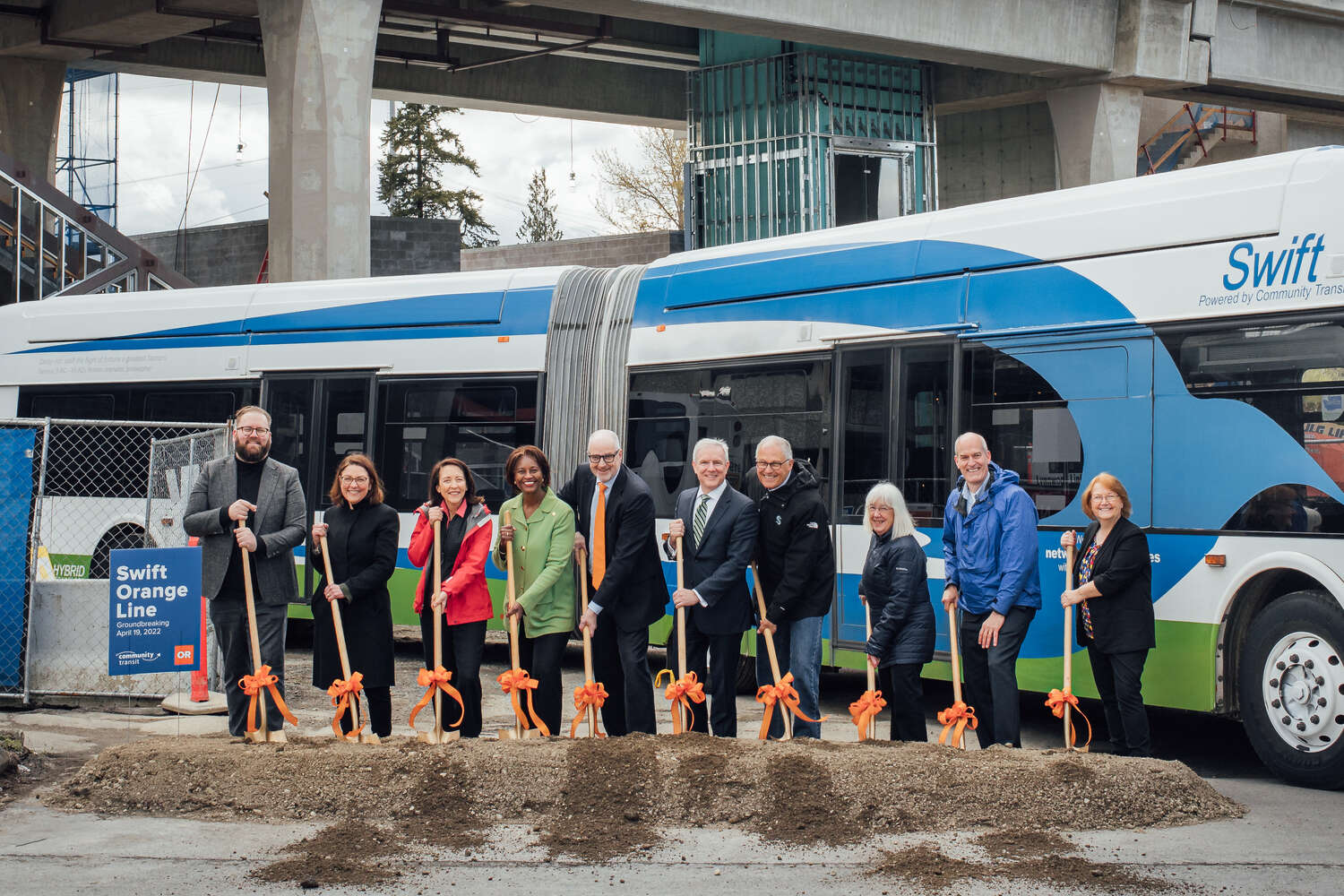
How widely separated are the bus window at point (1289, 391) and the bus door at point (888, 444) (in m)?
1.88

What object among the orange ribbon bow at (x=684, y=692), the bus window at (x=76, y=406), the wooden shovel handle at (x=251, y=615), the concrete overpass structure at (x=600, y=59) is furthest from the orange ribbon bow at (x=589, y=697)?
the concrete overpass structure at (x=600, y=59)

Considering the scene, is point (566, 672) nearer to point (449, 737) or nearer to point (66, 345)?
point (449, 737)

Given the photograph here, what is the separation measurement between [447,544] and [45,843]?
272cm

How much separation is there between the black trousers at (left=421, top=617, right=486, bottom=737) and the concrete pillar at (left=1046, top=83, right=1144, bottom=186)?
19.0 m

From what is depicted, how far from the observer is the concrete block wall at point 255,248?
28.4 m

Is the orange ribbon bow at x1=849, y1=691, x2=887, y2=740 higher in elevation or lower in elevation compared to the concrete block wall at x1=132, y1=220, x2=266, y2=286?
lower

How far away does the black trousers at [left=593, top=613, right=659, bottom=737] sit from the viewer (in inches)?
338

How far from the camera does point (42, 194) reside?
22.7m

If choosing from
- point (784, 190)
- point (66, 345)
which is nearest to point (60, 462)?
point (66, 345)

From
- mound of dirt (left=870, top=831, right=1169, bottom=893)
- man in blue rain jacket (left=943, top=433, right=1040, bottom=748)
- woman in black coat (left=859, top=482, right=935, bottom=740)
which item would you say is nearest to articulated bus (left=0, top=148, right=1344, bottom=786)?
man in blue rain jacket (left=943, top=433, right=1040, bottom=748)

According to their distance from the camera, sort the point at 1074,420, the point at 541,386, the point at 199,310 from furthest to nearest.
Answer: the point at 199,310, the point at 541,386, the point at 1074,420

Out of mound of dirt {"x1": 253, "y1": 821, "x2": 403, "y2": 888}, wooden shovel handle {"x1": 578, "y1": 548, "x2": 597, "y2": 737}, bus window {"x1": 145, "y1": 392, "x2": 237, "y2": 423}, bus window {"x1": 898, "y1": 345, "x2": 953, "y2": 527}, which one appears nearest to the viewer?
mound of dirt {"x1": 253, "y1": 821, "x2": 403, "y2": 888}

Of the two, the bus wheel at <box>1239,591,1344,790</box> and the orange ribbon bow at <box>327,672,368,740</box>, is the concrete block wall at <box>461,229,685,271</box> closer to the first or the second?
the orange ribbon bow at <box>327,672,368,740</box>

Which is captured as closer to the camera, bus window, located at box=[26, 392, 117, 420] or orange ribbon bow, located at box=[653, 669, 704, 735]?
orange ribbon bow, located at box=[653, 669, 704, 735]
